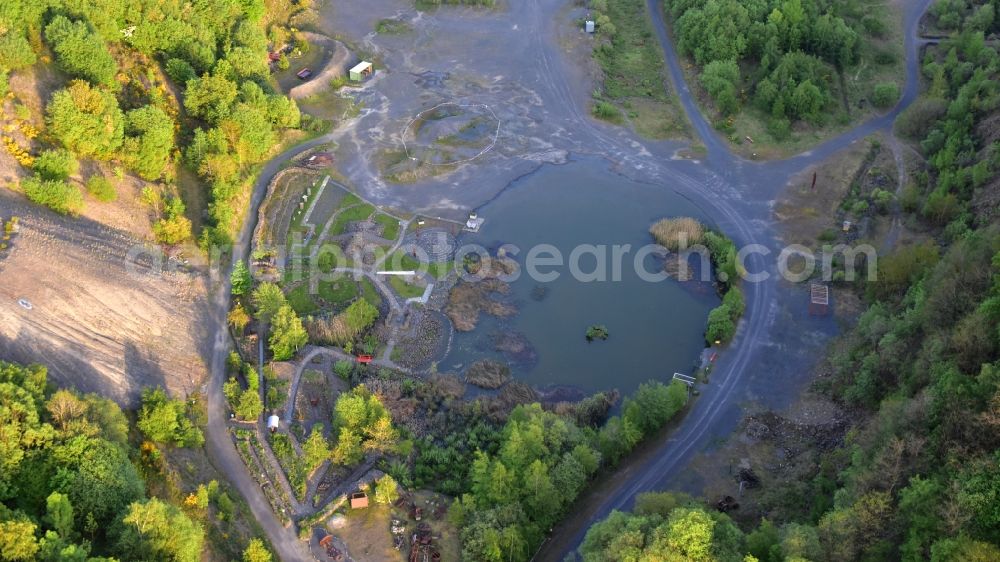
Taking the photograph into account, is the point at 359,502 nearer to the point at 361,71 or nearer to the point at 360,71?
the point at 360,71

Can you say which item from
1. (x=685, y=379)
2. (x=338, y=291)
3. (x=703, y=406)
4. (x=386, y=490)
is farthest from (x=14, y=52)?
(x=703, y=406)

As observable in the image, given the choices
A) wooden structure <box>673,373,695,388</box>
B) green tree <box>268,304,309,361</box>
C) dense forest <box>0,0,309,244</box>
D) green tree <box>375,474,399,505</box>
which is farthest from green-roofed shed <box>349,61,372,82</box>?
green tree <box>375,474,399,505</box>

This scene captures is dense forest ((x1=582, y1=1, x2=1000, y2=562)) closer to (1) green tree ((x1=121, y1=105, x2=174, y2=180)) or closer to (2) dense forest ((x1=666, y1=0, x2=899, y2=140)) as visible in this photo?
(2) dense forest ((x1=666, y1=0, x2=899, y2=140))

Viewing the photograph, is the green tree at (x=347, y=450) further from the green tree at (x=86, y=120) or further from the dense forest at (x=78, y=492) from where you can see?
the green tree at (x=86, y=120)

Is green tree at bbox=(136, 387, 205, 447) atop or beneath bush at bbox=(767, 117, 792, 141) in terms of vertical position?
beneath

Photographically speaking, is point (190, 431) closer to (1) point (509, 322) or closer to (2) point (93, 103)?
(1) point (509, 322)

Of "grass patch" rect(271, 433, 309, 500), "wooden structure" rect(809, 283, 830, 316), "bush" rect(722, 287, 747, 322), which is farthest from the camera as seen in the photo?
"wooden structure" rect(809, 283, 830, 316)

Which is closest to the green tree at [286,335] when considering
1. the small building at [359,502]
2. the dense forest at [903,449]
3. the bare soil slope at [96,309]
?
the bare soil slope at [96,309]
